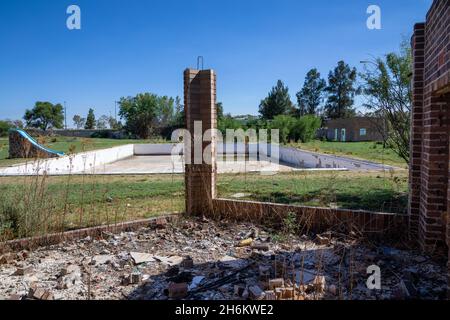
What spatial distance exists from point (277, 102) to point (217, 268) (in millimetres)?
43618

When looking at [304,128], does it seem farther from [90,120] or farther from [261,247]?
[90,120]

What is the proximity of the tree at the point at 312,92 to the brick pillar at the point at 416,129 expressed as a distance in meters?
53.8

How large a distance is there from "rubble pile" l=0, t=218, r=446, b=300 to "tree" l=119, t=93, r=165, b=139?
115ft

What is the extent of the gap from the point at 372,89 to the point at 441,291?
5.24 meters

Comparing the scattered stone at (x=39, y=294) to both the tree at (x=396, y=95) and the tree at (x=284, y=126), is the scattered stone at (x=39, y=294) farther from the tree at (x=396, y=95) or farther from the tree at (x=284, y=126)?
the tree at (x=284, y=126)

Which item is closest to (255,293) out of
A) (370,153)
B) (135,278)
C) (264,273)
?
(264,273)

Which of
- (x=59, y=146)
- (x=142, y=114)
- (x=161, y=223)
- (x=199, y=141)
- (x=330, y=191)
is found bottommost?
(x=161, y=223)

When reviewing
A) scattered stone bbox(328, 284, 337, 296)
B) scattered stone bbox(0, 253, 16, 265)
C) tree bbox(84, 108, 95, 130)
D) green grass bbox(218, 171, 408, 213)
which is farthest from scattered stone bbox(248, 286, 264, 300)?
tree bbox(84, 108, 95, 130)

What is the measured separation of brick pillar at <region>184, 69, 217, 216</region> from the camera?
5168 millimetres

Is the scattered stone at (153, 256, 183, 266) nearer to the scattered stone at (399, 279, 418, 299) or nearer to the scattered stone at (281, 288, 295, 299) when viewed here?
the scattered stone at (281, 288, 295, 299)

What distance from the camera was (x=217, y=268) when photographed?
135 inches

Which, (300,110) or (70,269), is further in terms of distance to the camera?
(300,110)

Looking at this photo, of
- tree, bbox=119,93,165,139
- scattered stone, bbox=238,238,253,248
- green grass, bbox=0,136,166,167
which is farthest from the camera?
tree, bbox=119,93,165,139
